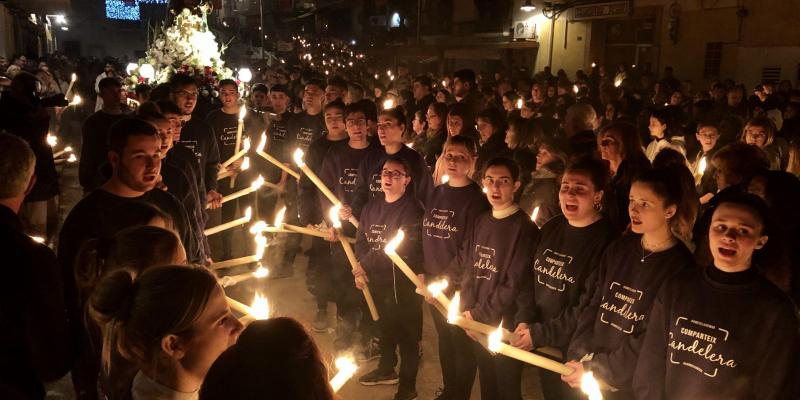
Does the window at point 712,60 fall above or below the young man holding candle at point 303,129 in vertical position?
above

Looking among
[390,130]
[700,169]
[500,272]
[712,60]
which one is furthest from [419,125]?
[712,60]

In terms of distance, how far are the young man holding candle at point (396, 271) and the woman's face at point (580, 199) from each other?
144 cm

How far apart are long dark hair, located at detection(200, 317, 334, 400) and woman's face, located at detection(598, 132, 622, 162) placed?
13.8 feet

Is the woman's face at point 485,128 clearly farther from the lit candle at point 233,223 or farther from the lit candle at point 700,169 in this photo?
the lit candle at point 233,223

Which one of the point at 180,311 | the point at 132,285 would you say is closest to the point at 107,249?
the point at 132,285

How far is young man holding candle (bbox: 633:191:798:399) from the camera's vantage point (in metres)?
2.69

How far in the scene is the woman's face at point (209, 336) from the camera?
6.82ft

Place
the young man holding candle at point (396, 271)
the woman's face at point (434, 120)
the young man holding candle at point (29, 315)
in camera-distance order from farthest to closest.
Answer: the woman's face at point (434, 120) → the young man holding candle at point (396, 271) → the young man holding candle at point (29, 315)

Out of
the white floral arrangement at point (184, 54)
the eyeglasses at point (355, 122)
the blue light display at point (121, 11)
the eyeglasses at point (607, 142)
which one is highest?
the blue light display at point (121, 11)

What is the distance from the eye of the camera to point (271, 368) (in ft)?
5.12

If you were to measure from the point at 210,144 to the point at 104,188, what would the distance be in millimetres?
3272

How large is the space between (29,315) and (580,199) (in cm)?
293

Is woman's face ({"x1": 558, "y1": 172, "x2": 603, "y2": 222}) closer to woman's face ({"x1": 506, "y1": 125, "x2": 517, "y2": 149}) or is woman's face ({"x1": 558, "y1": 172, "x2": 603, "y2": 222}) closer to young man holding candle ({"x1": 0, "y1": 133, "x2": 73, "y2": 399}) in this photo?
woman's face ({"x1": 506, "y1": 125, "x2": 517, "y2": 149})

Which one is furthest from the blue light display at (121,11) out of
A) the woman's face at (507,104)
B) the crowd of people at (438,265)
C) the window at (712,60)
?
the crowd of people at (438,265)
